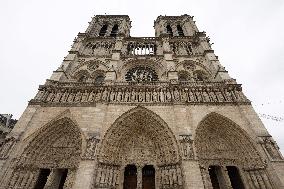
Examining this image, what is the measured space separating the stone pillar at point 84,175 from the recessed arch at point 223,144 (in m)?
4.86

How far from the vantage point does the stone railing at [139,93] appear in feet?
41.8

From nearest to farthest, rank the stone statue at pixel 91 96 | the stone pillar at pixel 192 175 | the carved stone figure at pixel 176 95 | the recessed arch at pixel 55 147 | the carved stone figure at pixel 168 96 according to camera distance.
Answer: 1. the stone pillar at pixel 192 175
2. the recessed arch at pixel 55 147
3. the carved stone figure at pixel 176 95
4. the carved stone figure at pixel 168 96
5. the stone statue at pixel 91 96

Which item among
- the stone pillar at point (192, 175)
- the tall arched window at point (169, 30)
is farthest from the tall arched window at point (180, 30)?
the stone pillar at point (192, 175)

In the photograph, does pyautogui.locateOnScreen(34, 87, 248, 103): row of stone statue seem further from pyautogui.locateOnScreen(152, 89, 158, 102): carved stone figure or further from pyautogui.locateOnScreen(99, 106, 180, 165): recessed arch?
pyautogui.locateOnScreen(99, 106, 180, 165): recessed arch

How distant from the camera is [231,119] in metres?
11.8

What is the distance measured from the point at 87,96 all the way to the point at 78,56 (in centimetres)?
526

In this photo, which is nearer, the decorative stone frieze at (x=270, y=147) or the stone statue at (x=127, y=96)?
the decorative stone frieze at (x=270, y=147)

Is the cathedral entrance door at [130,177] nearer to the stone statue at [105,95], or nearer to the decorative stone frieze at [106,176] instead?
the decorative stone frieze at [106,176]

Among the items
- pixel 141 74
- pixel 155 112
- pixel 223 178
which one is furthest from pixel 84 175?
pixel 141 74

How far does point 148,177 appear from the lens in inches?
430

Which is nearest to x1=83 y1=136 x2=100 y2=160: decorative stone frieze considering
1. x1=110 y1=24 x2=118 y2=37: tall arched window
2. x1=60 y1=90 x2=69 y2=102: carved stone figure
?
x1=60 y1=90 x2=69 y2=102: carved stone figure

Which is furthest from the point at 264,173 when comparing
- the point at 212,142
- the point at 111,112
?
the point at 111,112

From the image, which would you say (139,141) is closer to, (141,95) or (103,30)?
(141,95)

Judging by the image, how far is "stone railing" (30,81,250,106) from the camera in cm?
1273
